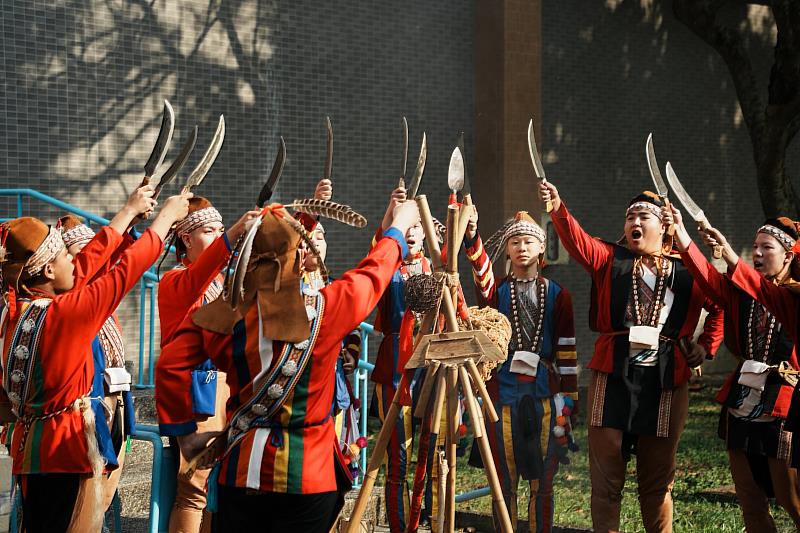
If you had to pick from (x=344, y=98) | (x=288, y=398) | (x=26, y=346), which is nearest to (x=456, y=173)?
(x=288, y=398)

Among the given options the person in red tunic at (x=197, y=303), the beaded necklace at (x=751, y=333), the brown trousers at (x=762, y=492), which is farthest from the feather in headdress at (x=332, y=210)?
the brown trousers at (x=762, y=492)

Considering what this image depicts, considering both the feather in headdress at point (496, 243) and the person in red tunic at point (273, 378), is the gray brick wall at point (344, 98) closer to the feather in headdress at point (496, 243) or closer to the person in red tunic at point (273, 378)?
the feather in headdress at point (496, 243)

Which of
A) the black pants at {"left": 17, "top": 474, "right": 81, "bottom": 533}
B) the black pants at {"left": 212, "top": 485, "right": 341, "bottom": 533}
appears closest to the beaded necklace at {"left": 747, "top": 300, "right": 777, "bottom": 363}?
the black pants at {"left": 212, "top": 485, "right": 341, "bottom": 533}

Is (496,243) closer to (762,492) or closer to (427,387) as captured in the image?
(427,387)

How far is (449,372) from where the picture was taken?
12.1ft

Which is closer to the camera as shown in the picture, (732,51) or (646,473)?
(646,473)

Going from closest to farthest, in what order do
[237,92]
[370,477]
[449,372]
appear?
[370,477]
[449,372]
[237,92]

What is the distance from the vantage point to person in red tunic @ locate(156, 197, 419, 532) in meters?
2.84

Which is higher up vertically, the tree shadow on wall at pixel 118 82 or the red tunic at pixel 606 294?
the tree shadow on wall at pixel 118 82

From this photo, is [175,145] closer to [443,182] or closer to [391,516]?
[443,182]

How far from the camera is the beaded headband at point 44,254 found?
329 centimetres

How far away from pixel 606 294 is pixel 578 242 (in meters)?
0.31

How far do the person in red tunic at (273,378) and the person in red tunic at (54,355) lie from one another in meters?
0.49

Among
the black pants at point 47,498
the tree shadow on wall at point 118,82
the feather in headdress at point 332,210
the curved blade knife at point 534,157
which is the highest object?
the tree shadow on wall at point 118,82
